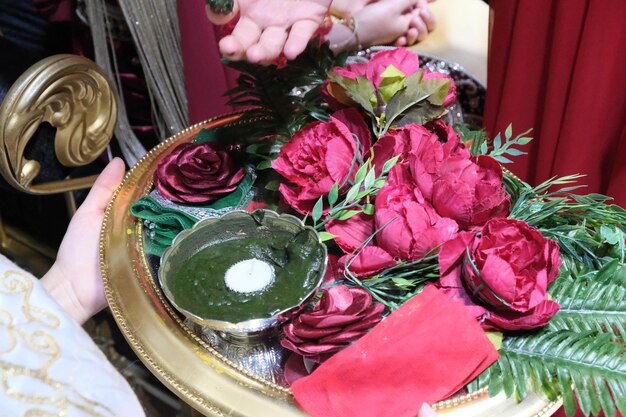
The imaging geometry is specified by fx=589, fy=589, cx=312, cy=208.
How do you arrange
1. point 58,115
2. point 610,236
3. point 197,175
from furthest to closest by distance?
point 58,115, point 197,175, point 610,236

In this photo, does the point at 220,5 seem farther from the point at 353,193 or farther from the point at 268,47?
the point at 353,193

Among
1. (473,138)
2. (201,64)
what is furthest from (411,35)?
(473,138)

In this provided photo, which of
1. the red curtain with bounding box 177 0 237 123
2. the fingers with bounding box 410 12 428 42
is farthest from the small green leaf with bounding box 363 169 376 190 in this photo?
the fingers with bounding box 410 12 428 42

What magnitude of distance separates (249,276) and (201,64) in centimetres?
60

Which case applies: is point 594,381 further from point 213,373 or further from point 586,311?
point 213,373

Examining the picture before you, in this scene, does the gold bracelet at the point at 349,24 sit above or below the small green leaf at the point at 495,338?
above

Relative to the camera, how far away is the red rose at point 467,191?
0.50m

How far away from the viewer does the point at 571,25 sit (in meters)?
0.72

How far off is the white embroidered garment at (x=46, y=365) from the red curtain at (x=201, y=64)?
0.59m

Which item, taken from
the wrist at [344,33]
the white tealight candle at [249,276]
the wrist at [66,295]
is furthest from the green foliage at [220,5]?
the wrist at [344,33]

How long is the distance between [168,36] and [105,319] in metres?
0.59

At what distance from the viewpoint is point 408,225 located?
505 millimetres

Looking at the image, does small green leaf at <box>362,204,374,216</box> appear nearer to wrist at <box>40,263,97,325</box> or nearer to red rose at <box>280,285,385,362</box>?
red rose at <box>280,285,385,362</box>

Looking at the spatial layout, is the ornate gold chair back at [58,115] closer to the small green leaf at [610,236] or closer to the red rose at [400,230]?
the red rose at [400,230]
